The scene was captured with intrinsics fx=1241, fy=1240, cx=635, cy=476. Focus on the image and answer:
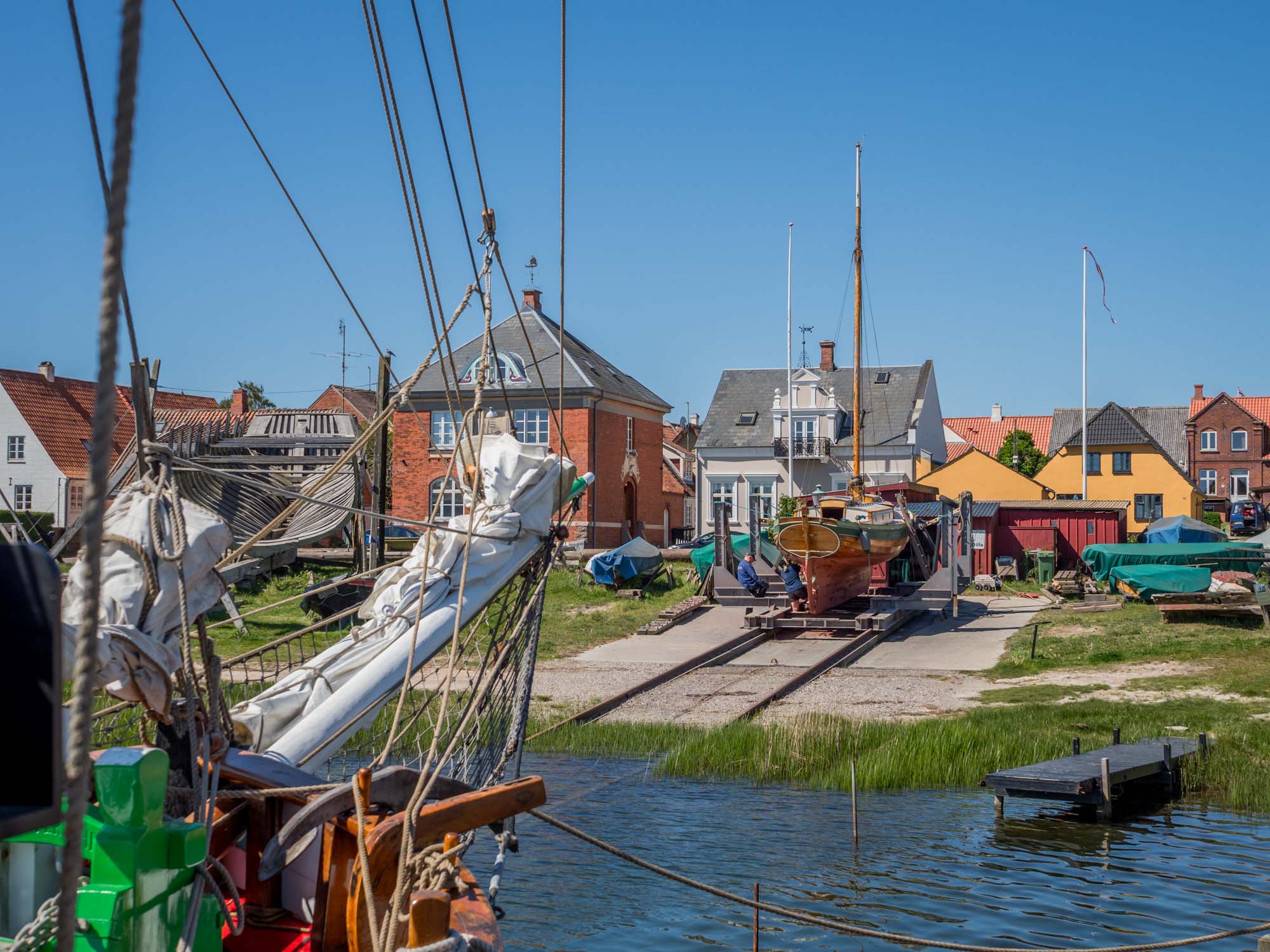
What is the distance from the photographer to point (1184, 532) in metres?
36.8

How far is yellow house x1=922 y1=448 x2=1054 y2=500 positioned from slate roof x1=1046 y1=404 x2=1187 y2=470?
9.33 metres

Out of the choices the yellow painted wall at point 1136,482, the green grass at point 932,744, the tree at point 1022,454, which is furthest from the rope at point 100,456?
the tree at point 1022,454

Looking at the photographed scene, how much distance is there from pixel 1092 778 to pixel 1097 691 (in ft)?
22.1

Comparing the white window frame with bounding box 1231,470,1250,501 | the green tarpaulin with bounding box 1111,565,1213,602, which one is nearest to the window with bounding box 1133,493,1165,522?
the white window frame with bounding box 1231,470,1250,501

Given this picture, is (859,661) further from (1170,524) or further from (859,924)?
(1170,524)

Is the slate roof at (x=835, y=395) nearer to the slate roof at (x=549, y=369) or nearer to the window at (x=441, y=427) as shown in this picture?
the slate roof at (x=549, y=369)

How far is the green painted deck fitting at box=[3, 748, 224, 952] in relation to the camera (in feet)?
10.8

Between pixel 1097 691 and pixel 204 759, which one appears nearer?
pixel 204 759

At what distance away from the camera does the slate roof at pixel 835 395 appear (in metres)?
52.6

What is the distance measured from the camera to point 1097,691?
18.6m

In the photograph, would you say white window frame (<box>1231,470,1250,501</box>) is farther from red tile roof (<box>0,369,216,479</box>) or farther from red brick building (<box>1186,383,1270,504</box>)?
red tile roof (<box>0,369,216,479</box>)

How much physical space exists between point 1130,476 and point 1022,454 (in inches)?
461

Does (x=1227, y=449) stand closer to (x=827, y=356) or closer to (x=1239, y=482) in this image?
(x=1239, y=482)

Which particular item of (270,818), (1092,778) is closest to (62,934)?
(270,818)
